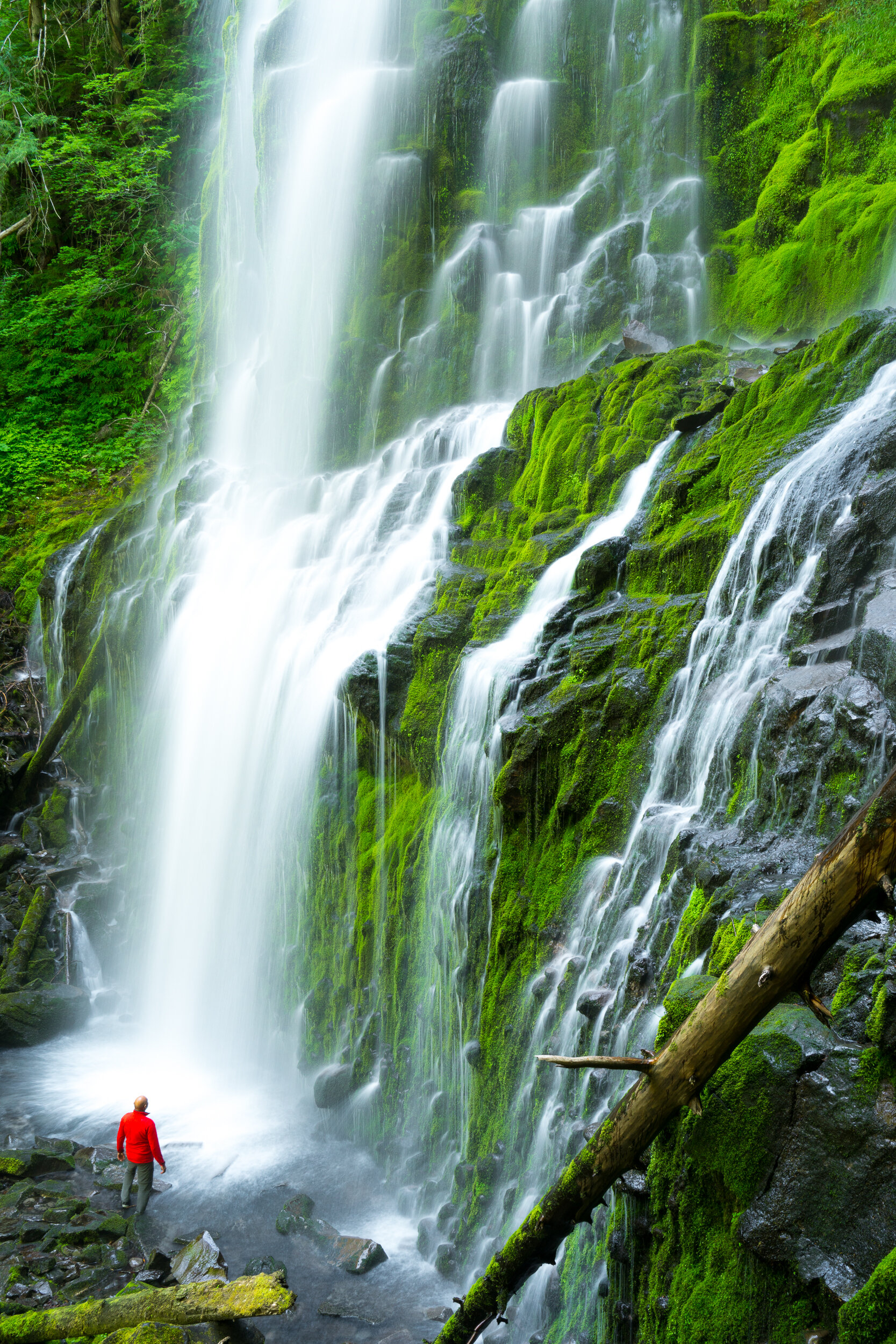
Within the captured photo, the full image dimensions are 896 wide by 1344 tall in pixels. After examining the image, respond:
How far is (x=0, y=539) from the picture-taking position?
65.5ft

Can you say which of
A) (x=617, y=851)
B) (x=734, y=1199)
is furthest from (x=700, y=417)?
(x=734, y=1199)

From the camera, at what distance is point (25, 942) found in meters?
13.2

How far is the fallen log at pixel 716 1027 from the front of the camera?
2963 millimetres

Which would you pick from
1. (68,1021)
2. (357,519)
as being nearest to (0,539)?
(357,519)

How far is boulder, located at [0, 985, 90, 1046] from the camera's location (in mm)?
Result: 12016

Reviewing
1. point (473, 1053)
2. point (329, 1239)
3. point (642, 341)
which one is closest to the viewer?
point (329, 1239)

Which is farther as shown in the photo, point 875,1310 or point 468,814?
point 468,814

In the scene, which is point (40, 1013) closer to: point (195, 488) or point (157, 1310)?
point (157, 1310)

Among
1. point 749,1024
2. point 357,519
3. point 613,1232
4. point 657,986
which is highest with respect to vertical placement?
point 357,519

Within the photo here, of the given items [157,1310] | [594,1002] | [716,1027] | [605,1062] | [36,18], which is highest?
[36,18]

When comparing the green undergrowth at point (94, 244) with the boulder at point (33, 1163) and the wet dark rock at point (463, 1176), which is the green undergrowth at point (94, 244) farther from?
the wet dark rock at point (463, 1176)

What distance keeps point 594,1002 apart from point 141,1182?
15.6ft

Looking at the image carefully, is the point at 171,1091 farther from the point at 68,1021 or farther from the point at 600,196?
the point at 600,196

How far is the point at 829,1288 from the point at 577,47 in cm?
1952
